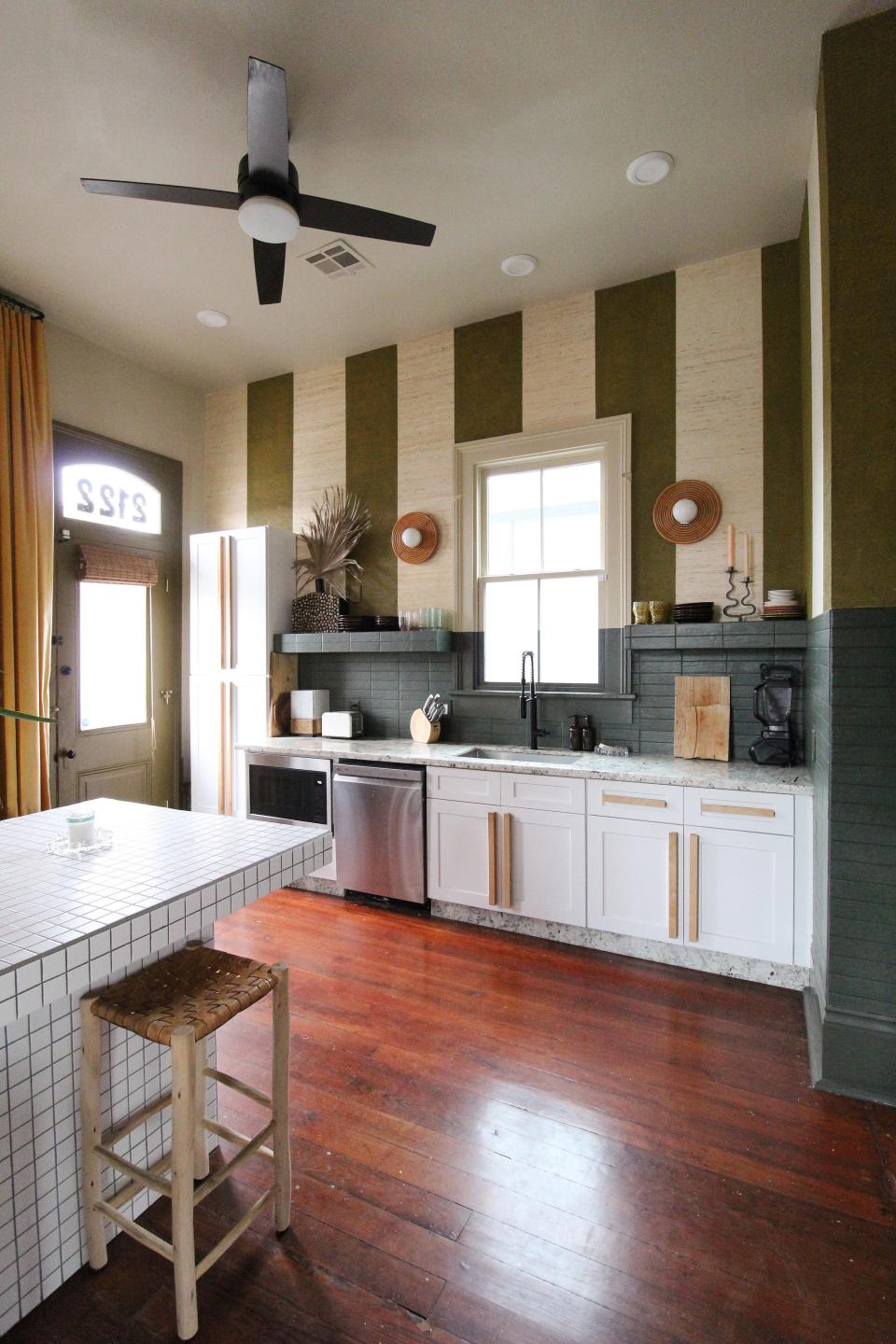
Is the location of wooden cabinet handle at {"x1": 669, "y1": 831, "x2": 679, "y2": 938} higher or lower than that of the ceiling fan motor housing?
lower

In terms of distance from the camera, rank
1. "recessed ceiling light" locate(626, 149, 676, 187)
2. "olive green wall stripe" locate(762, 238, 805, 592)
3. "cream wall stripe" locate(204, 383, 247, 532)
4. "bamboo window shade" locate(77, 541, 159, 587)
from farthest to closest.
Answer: "cream wall stripe" locate(204, 383, 247, 532)
"bamboo window shade" locate(77, 541, 159, 587)
"olive green wall stripe" locate(762, 238, 805, 592)
"recessed ceiling light" locate(626, 149, 676, 187)

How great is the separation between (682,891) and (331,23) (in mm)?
3429

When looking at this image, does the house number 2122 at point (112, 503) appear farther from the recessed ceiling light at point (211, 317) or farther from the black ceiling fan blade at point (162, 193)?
the black ceiling fan blade at point (162, 193)

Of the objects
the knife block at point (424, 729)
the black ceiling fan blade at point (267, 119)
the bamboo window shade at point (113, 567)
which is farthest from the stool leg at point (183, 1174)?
the bamboo window shade at point (113, 567)

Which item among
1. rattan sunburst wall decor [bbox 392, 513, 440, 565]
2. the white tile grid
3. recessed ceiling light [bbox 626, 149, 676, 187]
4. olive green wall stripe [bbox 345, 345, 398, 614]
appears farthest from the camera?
olive green wall stripe [bbox 345, 345, 398, 614]

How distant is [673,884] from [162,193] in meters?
3.27

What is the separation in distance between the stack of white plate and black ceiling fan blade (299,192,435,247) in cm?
218

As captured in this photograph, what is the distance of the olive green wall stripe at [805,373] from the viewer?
114 inches

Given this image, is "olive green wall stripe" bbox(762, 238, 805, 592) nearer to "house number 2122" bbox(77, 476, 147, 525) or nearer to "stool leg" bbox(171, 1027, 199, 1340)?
"stool leg" bbox(171, 1027, 199, 1340)

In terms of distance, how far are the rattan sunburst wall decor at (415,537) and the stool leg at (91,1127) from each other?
3.12 m

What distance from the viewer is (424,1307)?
1427mm

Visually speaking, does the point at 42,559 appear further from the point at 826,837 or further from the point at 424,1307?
the point at 826,837

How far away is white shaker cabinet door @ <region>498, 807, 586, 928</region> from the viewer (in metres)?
3.10

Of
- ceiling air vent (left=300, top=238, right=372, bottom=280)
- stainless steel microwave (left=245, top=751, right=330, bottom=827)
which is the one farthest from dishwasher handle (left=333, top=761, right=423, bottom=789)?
ceiling air vent (left=300, top=238, right=372, bottom=280)
